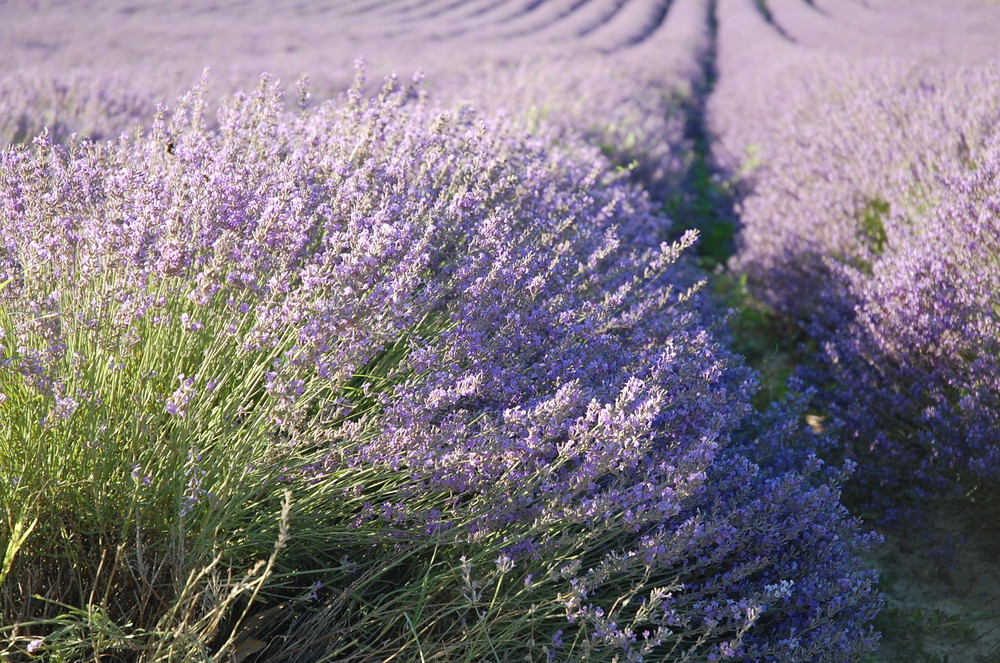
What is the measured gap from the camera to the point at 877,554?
2939 millimetres

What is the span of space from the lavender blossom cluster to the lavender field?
0.01m

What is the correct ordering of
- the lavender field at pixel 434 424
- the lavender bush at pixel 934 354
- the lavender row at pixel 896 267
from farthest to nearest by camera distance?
the lavender row at pixel 896 267 < the lavender bush at pixel 934 354 < the lavender field at pixel 434 424

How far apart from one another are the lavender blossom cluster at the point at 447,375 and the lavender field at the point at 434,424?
0.04 feet

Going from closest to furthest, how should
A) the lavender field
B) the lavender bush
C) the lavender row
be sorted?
the lavender field, the lavender bush, the lavender row

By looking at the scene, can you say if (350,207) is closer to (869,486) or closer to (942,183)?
(869,486)

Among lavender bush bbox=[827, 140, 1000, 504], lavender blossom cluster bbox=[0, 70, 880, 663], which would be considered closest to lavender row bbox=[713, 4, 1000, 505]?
lavender bush bbox=[827, 140, 1000, 504]

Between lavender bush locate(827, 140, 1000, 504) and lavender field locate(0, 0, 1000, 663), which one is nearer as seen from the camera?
lavender field locate(0, 0, 1000, 663)

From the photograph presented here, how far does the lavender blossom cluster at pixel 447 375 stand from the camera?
1.57m

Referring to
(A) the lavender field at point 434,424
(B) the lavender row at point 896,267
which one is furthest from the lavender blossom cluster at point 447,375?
(B) the lavender row at point 896,267

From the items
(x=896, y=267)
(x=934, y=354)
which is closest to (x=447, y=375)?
(x=934, y=354)

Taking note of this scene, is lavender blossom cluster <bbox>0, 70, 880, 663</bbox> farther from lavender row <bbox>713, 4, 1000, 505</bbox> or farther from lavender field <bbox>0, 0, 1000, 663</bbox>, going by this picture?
lavender row <bbox>713, 4, 1000, 505</bbox>

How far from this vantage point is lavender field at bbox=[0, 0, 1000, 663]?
5.12ft

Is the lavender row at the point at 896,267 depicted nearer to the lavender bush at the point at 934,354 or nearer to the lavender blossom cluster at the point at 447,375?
the lavender bush at the point at 934,354

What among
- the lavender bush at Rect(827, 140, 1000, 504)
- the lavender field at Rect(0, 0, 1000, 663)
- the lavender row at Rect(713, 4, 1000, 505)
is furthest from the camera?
the lavender row at Rect(713, 4, 1000, 505)
